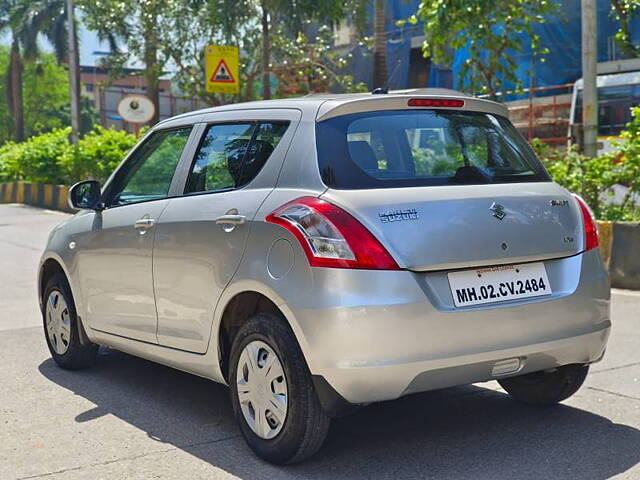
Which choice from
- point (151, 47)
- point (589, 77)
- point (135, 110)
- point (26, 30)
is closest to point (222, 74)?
point (589, 77)

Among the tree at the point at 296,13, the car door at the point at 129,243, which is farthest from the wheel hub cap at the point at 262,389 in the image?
the tree at the point at 296,13

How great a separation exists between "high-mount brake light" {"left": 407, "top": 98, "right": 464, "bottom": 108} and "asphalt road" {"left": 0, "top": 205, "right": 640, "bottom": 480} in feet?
5.27

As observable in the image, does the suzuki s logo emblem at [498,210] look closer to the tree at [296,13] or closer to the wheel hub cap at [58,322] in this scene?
the wheel hub cap at [58,322]

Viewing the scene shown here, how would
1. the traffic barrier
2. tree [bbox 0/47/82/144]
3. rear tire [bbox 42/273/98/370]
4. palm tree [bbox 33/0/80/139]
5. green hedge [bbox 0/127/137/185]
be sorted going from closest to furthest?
rear tire [bbox 42/273/98/370], green hedge [bbox 0/127/137/185], the traffic barrier, palm tree [bbox 33/0/80/139], tree [bbox 0/47/82/144]

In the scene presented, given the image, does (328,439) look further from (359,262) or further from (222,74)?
(222,74)

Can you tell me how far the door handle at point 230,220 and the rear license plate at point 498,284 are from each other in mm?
1034

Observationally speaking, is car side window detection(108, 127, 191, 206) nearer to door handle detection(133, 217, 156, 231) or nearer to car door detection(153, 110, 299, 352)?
door handle detection(133, 217, 156, 231)

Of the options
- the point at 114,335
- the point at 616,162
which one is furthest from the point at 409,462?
the point at 616,162

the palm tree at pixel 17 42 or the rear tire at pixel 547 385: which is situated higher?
the palm tree at pixel 17 42

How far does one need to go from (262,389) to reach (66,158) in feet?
66.8

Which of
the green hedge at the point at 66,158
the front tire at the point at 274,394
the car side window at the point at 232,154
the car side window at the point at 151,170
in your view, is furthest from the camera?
the green hedge at the point at 66,158

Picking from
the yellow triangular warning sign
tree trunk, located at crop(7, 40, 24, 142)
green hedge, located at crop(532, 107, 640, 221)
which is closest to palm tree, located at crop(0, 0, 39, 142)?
tree trunk, located at crop(7, 40, 24, 142)

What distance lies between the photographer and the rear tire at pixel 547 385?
5.04 meters

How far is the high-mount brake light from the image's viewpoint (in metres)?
4.69
